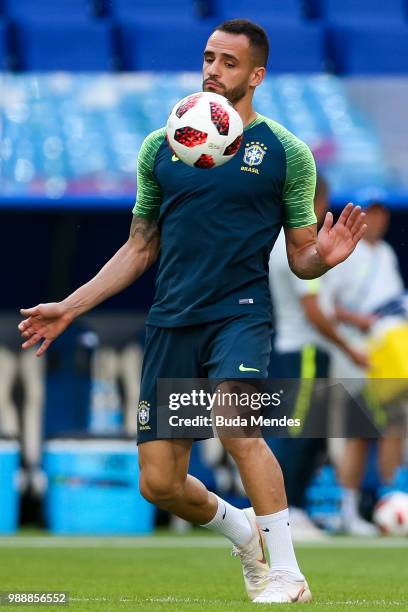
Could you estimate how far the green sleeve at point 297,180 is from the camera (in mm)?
5770

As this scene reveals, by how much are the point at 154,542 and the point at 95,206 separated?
250cm

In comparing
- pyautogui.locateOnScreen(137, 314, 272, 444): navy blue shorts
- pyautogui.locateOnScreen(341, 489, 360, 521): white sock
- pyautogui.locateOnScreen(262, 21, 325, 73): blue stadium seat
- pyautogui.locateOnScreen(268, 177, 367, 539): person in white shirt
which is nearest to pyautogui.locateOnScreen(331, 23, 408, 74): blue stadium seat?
pyautogui.locateOnScreen(262, 21, 325, 73): blue stadium seat

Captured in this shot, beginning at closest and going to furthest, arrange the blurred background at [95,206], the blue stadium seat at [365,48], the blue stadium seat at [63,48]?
1. the blurred background at [95,206]
2. the blue stadium seat at [63,48]
3. the blue stadium seat at [365,48]

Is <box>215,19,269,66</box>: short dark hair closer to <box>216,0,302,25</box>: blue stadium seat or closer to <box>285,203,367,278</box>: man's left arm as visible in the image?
<box>285,203,367,278</box>: man's left arm

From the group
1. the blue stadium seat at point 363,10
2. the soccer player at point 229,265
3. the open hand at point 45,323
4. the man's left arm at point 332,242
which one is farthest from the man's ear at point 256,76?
the blue stadium seat at point 363,10

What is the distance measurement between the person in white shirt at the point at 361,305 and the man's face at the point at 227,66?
471 centimetres

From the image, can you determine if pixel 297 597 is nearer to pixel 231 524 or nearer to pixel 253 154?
pixel 231 524

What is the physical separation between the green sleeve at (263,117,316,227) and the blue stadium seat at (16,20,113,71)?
7045 millimetres

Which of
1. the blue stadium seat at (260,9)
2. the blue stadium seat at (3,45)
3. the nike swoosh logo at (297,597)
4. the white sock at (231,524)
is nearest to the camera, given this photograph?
the nike swoosh logo at (297,597)

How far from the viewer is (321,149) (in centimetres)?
1132

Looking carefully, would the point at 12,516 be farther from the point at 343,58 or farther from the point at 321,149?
the point at 343,58

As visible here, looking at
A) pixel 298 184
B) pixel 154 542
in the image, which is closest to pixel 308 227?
pixel 298 184

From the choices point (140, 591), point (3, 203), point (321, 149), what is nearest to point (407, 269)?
point (321, 149)

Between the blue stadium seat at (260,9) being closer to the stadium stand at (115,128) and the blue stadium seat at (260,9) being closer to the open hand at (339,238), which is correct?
the stadium stand at (115,128)
